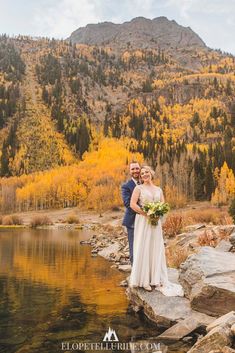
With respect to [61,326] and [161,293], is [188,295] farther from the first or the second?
[61,326]

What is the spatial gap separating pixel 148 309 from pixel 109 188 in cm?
10020

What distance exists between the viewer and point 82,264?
22.0 meters

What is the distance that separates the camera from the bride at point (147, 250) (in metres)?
11.5

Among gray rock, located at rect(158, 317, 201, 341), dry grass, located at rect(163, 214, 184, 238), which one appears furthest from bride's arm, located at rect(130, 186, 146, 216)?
dry grass, located at rect(163, 214, 184, 238)

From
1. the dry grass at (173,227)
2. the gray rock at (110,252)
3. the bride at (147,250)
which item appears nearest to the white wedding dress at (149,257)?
the bride at (147,250)

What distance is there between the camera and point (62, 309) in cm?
1214

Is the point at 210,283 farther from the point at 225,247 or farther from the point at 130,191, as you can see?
the point at 225,247

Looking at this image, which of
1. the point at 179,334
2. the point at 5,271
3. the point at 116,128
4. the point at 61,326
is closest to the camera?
the point at 179,334

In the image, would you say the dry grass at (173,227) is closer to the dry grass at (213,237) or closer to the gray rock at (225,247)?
the dry grass at (213,237)

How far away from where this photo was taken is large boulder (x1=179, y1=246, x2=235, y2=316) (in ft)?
32.8

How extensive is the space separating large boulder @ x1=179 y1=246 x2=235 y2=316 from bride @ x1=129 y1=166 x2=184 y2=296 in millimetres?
598

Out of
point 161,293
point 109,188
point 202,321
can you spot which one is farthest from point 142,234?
point 109,188

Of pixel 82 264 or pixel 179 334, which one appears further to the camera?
pixel 82 264

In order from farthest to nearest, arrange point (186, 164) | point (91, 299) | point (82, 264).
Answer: point (186, 164), point (82, 264), point (91, 299)
